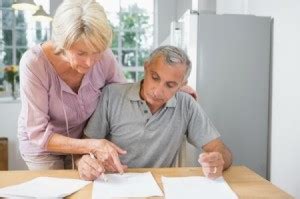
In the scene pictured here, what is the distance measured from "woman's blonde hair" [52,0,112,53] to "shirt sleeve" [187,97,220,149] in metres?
0.51

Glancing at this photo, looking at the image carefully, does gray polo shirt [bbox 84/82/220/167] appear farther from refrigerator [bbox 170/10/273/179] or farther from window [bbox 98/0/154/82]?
window [bbox 98/0/154/82]

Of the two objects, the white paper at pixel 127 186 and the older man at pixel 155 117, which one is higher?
the older man at pixel 155 117

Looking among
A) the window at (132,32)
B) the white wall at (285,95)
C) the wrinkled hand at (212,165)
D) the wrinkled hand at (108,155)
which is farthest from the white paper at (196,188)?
the window at (132,32)

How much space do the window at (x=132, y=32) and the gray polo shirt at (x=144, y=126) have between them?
12.2 feet

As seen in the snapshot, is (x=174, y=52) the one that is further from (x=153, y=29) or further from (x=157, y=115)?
(x=153, y=29)

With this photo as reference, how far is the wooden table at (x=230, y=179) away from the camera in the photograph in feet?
3.53

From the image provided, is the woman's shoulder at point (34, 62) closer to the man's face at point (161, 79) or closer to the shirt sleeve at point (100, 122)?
the shirt sleeve at point (100, 122)

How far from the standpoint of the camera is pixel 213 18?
206 centimetres

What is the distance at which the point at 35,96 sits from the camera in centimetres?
134

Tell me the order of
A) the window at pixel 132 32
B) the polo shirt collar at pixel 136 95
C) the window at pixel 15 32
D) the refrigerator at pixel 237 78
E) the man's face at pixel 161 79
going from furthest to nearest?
1. the window at pixel 132 32
2. the window at pixel 15 32
3. the refrigerator at pixel 237 78
4. the polo shirt collar at pixel 136 95
5. the man's face at pixel 161 79

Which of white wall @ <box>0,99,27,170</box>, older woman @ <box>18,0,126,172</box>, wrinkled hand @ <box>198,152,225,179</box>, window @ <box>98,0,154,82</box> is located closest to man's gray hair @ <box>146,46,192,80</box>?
older woman @ <box>18,0,126,172</box>

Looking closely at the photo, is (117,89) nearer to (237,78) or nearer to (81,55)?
(81,55)

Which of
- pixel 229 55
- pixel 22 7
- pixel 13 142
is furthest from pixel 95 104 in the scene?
pixel 13 142

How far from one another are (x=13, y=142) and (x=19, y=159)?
208 millimetres
